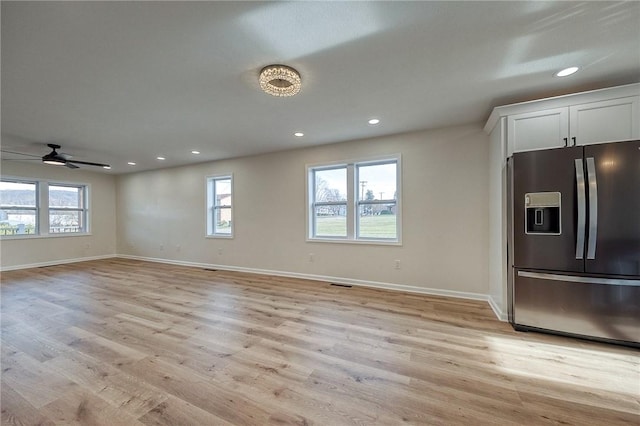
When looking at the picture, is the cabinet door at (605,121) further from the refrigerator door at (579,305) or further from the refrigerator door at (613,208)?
the refrigerator door at (579,305)

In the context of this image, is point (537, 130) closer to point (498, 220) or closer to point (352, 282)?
point (498, 220)

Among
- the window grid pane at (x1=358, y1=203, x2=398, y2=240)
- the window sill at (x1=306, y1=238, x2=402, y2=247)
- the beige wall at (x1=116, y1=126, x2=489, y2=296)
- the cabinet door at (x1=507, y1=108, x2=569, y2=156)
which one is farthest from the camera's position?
the window grid pane at (x1=358, y1=203, x2=398, y2=240)

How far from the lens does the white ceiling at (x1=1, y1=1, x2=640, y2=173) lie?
1.64 metres

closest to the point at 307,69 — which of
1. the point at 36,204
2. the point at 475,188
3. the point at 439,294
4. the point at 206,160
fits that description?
the point at 475,188

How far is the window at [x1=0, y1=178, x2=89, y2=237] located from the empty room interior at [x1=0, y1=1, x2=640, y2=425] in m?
2.03

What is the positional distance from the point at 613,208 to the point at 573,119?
0.99m

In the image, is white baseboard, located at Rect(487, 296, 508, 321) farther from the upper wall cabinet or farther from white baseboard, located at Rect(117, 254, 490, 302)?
the upper wall cabinet

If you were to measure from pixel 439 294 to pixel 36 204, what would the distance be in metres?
9.31

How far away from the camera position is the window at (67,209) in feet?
21.6

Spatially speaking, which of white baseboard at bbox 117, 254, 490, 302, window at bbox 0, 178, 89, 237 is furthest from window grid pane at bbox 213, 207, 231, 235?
window at bbox 0, 178, 89, 237

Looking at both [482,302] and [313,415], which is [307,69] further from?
[482,302]

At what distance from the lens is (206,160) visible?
596cm

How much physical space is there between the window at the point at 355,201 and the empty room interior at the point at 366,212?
0.04 meters

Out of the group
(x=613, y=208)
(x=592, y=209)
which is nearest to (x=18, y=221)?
(x=592, y=209)
